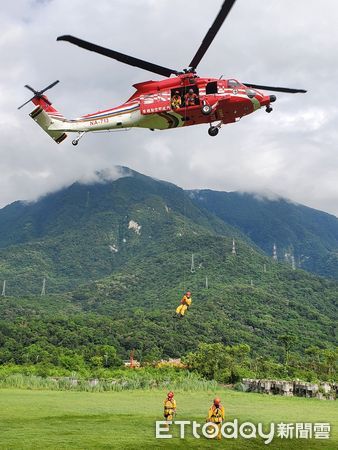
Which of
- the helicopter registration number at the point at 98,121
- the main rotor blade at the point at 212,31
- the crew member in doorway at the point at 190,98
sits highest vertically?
the main rotor blade at the point at 212,31

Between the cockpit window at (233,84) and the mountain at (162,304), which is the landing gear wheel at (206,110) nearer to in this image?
the cockpit window at (233,84)

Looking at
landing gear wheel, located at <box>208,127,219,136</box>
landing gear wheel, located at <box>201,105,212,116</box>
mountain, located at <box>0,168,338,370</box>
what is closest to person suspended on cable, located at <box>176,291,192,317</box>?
landing gear wheel, located at <box>208,127,219,136</box>

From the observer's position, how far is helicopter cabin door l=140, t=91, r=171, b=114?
55.3 ft

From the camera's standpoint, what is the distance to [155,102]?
17.0 m

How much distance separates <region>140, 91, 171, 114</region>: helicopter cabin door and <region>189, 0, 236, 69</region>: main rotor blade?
141 centimetres

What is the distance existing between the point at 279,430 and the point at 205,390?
1882 cm

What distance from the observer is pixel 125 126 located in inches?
711

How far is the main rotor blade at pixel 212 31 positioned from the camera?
12.9 meters

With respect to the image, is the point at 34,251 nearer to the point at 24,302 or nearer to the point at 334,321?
the point at 24,302

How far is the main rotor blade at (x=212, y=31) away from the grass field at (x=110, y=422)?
38.8 ft

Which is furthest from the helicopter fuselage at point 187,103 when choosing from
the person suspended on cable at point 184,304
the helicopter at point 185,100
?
the person suspended on cable at point 184,304

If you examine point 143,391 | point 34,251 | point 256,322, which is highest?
point 34,251

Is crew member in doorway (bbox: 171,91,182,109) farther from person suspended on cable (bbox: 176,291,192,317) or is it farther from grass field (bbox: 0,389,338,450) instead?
grass field (bbox: 0,389,338,450)

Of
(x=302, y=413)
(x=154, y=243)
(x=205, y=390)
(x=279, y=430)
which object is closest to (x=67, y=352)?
(x=205, y=390)
